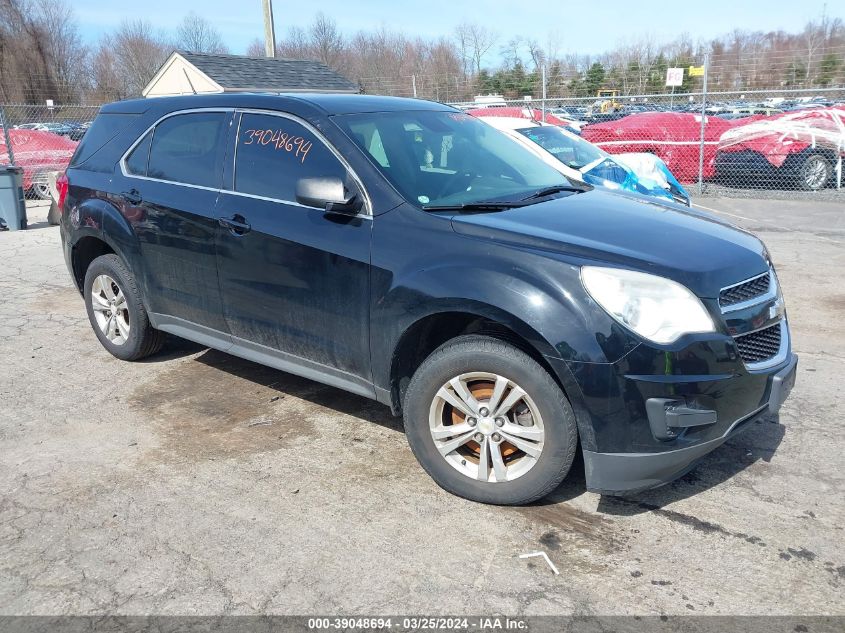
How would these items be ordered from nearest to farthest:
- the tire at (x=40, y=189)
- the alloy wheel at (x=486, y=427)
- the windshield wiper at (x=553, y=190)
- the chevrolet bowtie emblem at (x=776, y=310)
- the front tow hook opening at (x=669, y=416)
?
1. the front tow hook opening at (x=669, y=416)
2. the alloy wheel at (x=486, y=427)
3. the chevrolet bowtie emblem at (x=776, y=310)
4. the windshield wiper at (x=553, y=190)
5. the tire at (x=40, y=189)

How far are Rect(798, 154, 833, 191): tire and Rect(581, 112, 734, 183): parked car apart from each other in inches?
66.9

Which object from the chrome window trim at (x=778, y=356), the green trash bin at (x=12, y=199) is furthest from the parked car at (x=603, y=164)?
the green trash bin at (x=12, y=199)

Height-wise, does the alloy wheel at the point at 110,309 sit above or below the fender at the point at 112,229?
below

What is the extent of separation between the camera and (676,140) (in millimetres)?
15102

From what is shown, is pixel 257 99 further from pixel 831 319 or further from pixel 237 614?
pixel 831 319

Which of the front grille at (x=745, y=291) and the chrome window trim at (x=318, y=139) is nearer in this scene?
the front grille at (x=745, y=291)

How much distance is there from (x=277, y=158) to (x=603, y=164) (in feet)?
19.9

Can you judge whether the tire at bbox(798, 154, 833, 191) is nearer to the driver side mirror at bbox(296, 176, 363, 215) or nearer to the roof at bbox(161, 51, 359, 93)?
the roof at bbox(161, 51, 359, 93)

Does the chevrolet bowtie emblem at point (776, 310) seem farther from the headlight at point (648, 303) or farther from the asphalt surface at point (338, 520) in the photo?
the asphalt surface at point (338, 520)

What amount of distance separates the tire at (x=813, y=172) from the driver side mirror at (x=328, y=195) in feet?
43.5

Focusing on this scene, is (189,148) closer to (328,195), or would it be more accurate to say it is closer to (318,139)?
(318,139)

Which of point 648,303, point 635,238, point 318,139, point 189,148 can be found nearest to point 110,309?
point 189,148

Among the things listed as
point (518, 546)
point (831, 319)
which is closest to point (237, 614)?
point (518, 546)

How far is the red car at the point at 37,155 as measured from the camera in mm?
15344
